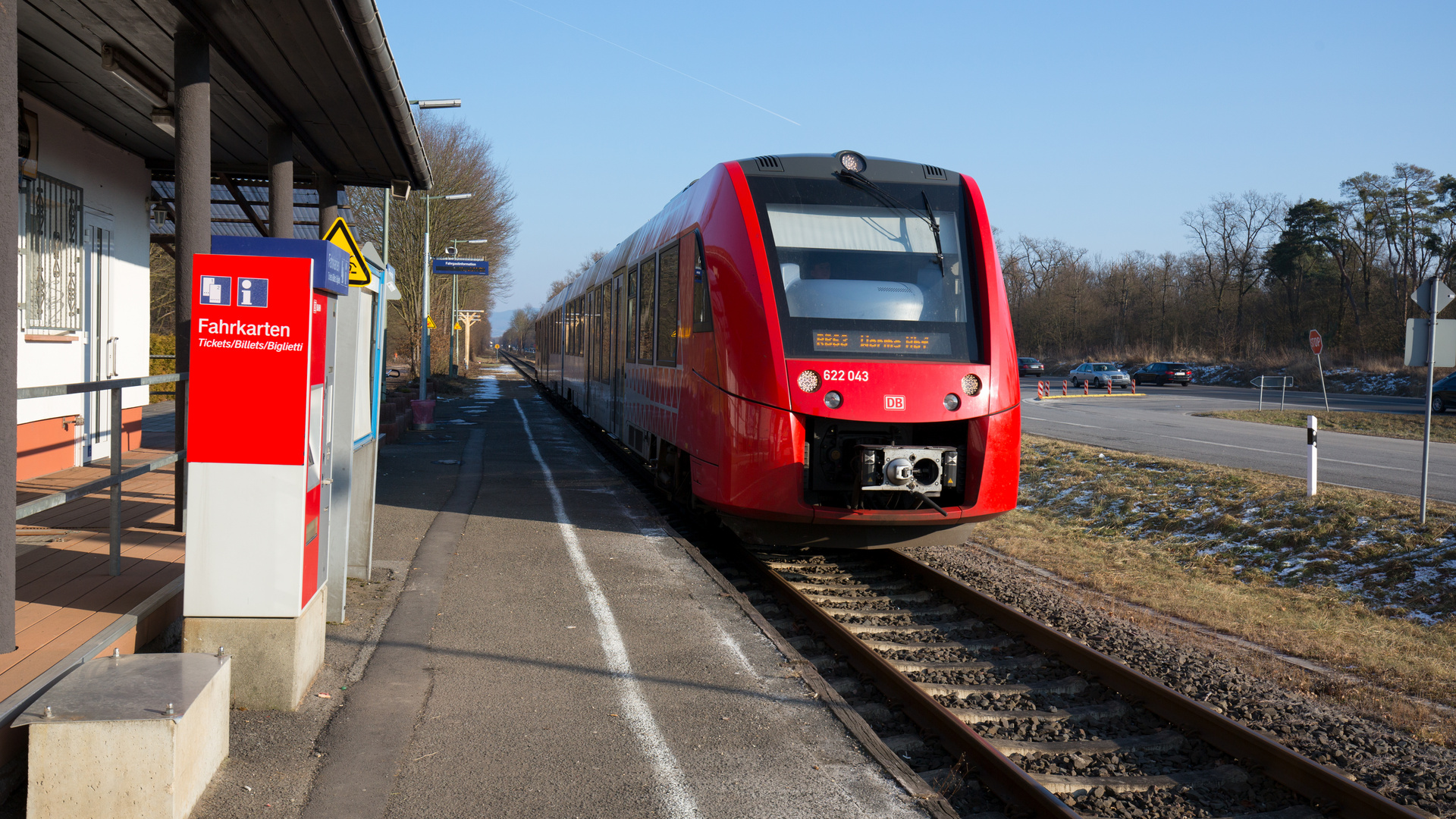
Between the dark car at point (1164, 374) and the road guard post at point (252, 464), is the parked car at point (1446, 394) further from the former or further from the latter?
the road guard post at point (252, 464)

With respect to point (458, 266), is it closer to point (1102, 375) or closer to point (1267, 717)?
point (1267, 717)

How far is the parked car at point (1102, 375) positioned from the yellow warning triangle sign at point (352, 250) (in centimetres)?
3714

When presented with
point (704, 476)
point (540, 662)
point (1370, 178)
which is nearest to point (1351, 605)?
point (704, 476)

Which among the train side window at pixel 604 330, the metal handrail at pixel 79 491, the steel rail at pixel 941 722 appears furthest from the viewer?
the train side window at pixel 604 330

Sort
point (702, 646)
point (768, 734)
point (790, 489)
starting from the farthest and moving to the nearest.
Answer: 1. point (790, 489)
2. point (702, 646)
3. point (768, 734)

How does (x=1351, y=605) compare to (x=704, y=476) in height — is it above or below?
below

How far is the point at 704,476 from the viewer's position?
8086mm

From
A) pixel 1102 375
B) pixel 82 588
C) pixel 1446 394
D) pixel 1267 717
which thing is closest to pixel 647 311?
pixel 82 588

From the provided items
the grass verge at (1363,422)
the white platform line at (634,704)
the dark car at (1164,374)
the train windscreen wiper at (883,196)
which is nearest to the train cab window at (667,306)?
the train windscreen wiper at (883,196)

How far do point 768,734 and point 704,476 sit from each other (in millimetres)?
3812

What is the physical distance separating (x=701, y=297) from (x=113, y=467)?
4498mm

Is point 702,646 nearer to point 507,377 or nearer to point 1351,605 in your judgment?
point 1351,605

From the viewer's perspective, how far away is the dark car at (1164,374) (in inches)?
1911

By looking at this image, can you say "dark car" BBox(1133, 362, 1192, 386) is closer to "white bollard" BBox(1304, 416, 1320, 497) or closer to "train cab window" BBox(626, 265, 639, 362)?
"white bollard" BBox(1304, 416, 1320, 497)
